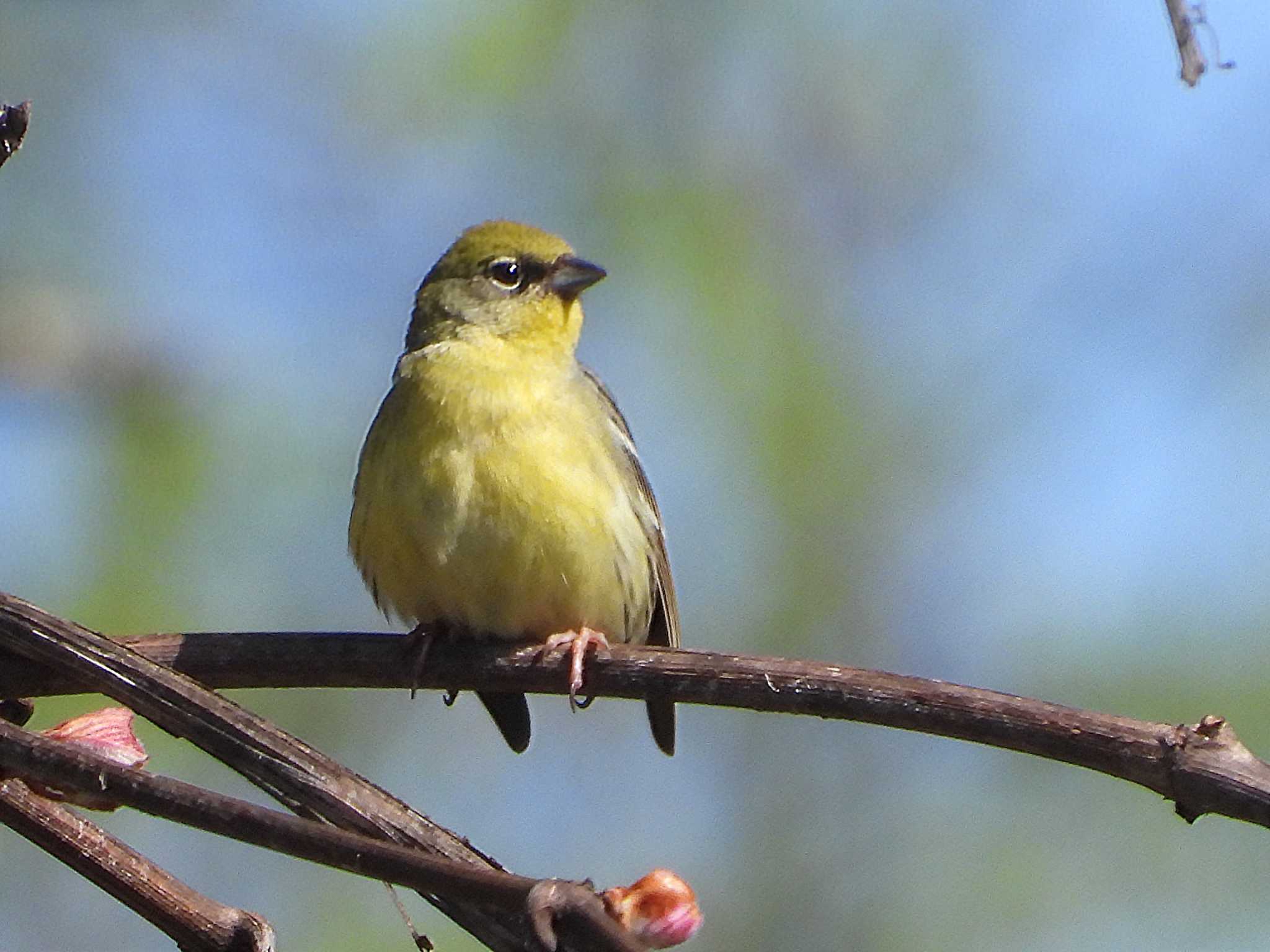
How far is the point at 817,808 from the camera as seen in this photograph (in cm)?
682

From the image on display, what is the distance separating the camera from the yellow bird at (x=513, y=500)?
431cm

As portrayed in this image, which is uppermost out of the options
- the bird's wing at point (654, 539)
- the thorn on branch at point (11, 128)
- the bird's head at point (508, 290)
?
the thorn on branch at point (11, 128)

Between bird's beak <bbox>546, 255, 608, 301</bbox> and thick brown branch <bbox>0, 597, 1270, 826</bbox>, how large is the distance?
2416 millimetres

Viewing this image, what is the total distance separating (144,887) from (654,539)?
3001 mm

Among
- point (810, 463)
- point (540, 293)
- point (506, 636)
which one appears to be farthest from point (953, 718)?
point (810, 463)

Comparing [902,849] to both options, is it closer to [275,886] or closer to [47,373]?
[275,886]

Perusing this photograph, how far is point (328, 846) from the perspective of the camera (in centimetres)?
159

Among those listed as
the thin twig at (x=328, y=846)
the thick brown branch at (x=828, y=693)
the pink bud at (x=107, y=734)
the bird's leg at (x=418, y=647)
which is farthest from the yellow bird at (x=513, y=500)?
the thin twig at (x=328, y=846)

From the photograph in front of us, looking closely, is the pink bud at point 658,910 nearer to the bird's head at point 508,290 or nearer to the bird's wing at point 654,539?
the bird's wing at point 654,539

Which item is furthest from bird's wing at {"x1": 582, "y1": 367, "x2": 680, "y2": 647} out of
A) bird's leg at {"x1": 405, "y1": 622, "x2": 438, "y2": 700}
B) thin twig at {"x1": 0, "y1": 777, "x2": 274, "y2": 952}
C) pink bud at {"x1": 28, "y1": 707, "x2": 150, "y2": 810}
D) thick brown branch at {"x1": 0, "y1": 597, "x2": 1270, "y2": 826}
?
thin twig at {"x1": 0, "y1": 777, "x2": 274, "y2": 952}

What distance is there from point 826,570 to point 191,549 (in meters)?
2.71

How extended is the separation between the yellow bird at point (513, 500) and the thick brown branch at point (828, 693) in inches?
49.2

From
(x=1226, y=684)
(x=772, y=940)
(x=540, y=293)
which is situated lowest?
(x=772, y=940)

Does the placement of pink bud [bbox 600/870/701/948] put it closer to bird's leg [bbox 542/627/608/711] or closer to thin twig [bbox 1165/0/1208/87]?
bird's leg [bbox 542/627/608/711]
